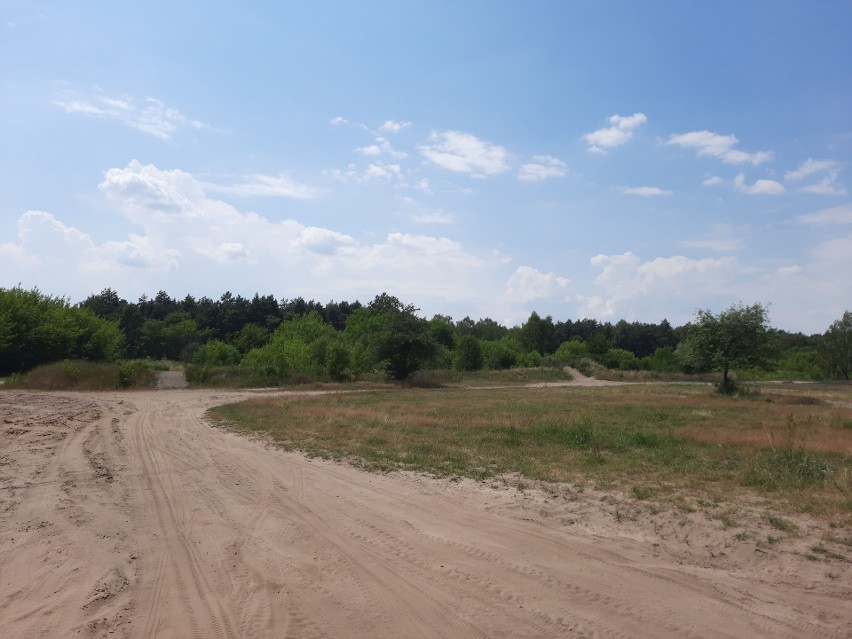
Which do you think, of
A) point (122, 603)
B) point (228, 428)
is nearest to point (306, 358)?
point (228, 428)

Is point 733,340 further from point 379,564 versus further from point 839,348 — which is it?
point 839,348

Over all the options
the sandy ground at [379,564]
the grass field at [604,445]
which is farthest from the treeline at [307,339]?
the sandy ground at [379,564]

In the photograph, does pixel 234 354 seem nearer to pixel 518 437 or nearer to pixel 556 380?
pixel 556 380

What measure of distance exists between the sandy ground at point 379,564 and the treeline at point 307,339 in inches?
1455

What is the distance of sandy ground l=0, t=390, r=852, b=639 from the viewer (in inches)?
213

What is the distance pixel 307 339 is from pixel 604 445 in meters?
70.1

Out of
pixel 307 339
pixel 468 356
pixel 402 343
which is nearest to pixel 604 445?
pixel 402 343

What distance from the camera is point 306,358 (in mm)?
62750

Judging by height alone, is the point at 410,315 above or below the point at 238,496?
above

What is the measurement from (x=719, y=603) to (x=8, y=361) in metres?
51.7

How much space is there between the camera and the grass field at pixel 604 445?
10.8 metres

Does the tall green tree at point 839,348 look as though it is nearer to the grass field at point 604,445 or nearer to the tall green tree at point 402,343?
the tall green tree at point 402,343

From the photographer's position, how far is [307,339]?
82.1 meters

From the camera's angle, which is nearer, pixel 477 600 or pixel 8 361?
pixel 477 600
